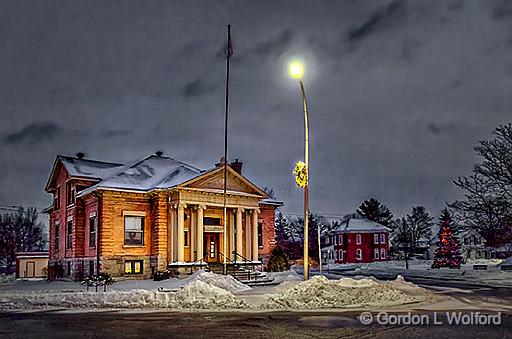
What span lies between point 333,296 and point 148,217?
1948cm

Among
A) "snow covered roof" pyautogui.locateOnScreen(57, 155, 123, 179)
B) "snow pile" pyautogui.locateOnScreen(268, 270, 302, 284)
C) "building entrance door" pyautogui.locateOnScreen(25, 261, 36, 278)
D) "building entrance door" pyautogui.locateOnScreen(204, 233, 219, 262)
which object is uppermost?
"snow covered roof" pyautogui.locateOnScreen(57, 155, 123, 179)

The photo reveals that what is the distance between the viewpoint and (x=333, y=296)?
1875cm

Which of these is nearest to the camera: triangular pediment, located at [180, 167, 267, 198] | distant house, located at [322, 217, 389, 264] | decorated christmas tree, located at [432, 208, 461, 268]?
triangular pediment, located at [180, 167, 267, 198]

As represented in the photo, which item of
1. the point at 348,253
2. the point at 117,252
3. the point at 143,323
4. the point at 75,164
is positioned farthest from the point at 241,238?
the point at 348,253

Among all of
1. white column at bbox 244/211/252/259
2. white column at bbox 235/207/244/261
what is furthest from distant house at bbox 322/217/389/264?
white column at bbox 235/207/244/261

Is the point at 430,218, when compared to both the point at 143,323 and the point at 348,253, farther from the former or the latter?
the point at 143,323

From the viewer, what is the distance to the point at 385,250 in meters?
86.2

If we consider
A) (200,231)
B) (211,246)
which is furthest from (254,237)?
(200,231)

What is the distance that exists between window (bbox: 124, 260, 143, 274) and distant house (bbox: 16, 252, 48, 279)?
94.1 ft

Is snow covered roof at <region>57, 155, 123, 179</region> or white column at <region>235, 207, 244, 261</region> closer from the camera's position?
white column at <region>235, 207, 244, 261</region>

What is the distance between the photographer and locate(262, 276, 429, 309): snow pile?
18.5m

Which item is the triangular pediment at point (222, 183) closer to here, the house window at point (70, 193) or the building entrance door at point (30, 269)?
the house window at point (70, 193)

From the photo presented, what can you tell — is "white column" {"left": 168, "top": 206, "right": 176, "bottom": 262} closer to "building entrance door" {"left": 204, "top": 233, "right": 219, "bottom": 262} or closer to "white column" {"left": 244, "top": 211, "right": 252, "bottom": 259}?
"building entrance door" {"left": 204, "top": 233, "right": 219, "bottom": 262}

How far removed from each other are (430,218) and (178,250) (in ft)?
273
